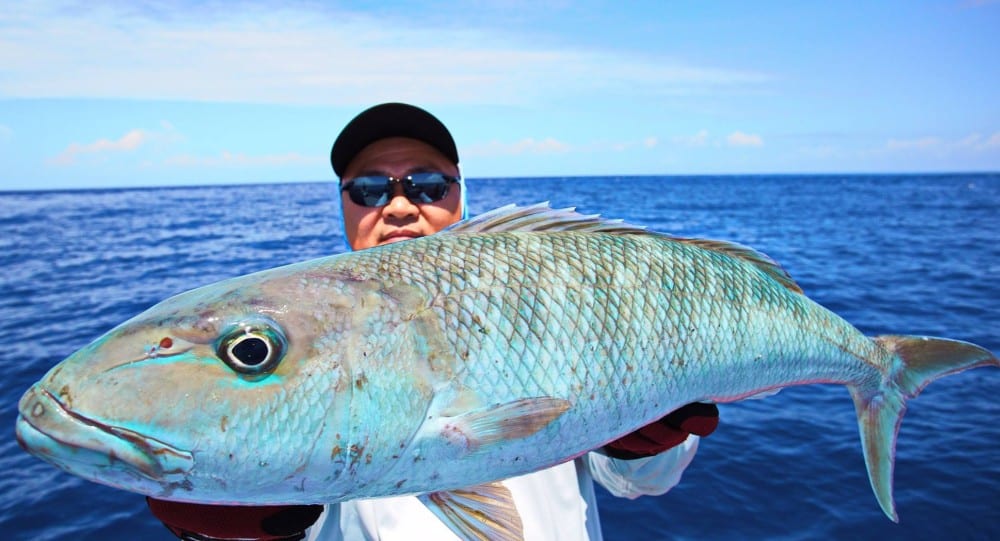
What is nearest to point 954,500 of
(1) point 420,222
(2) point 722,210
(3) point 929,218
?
(1) point 420,222

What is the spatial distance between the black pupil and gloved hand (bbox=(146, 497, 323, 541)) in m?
0.67

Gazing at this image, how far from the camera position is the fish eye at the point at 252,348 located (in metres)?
1.54

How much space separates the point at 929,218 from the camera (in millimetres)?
35062

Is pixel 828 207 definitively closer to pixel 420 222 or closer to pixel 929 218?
pixel 929 218

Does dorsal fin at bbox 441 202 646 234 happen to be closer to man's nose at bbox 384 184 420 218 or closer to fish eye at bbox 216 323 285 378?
fish eye at bbox 216 323 285 378

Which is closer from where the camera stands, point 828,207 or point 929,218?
point 929,218

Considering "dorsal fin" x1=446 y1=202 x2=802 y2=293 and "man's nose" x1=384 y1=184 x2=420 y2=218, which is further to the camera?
"man's nose" x1=384 y1=184 x2=420 y2=218

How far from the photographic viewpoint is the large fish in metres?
1.45

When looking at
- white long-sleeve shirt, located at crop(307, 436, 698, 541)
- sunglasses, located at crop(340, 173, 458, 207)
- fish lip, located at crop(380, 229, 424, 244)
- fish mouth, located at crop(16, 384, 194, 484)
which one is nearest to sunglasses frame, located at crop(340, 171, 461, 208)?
sunglasses, located at crop(340, 173, 458, 207)

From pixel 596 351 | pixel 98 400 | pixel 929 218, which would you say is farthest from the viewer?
pixel 929 218

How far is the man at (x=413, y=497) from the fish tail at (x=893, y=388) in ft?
2.35

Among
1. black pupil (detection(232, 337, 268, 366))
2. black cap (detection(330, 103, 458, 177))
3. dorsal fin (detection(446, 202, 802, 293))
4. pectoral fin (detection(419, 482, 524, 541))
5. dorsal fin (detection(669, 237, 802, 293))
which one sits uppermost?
black cap (detection(330, 103, 458, 177))

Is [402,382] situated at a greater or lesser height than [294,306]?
lesser

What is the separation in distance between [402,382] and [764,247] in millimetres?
24111
